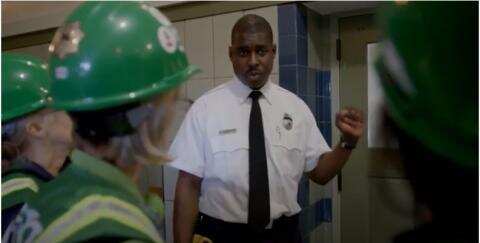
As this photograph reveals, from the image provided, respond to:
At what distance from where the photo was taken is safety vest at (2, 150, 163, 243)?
0.62 metres

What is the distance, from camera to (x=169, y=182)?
8.14ft

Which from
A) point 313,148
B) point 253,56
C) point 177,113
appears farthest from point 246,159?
point 177,113

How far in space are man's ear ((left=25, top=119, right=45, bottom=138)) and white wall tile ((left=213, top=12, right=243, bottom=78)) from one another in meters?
1.37

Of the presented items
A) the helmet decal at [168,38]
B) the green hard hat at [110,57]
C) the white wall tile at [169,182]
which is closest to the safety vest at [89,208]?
the green hard hat at [110,57]

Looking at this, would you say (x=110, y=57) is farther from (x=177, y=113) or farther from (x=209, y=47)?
(x=209, y=47)

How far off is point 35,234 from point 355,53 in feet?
6.59

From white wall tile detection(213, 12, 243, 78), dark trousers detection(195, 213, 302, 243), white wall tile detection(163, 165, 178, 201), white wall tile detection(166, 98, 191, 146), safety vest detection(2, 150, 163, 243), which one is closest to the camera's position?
safety vest detection(2, 150, 163, 243)

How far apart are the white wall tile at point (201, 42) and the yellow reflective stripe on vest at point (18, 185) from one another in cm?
147

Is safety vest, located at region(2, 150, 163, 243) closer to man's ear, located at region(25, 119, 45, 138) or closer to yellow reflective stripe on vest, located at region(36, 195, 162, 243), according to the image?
yellow reflective stripe on vest, located at region(36, 195, 162, 243)

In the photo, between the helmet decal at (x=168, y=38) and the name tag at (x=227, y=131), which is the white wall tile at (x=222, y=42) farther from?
the helmet decal at (x=168, y=38)

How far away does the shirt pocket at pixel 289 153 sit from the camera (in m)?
1.58

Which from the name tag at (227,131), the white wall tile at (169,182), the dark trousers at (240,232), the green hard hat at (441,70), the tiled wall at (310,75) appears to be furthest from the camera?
the white wall tile at (169,182)

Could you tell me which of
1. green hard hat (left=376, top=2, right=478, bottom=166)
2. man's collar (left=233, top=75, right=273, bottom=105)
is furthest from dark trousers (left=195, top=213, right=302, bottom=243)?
green hard hat (left=376, top=2, right=478, bottom=166)

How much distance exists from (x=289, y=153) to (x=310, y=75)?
0.76 metres
